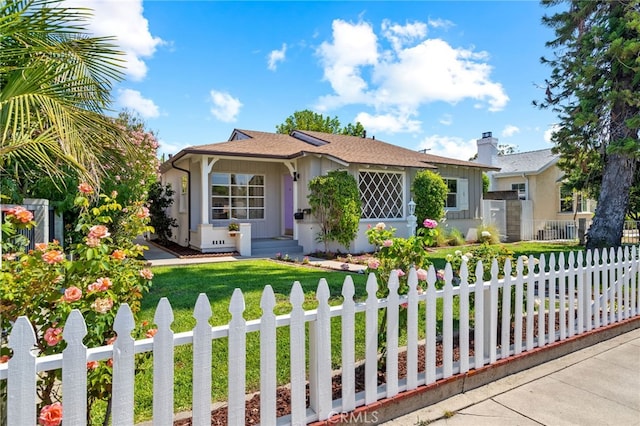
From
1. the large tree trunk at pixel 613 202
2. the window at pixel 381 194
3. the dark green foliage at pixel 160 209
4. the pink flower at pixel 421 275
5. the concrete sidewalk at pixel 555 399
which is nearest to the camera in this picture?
the concrete sidewalk at pixel 555 399

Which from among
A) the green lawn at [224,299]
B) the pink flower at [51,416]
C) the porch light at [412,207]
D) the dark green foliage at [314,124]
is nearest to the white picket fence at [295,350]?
the pink flower at [51,416]

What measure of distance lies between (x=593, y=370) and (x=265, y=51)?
13.8m

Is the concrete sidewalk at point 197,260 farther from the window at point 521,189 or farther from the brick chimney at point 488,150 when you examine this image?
the brick chimney at point 488,150

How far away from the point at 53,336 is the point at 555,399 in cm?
349

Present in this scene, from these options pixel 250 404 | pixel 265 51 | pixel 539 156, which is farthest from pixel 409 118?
pixel 250 404

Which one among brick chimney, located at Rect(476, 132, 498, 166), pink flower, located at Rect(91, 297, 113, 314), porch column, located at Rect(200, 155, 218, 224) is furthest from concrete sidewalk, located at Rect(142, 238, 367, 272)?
brick chimney, located at Rect(476, 132, 498, 166)

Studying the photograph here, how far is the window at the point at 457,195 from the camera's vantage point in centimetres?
1534

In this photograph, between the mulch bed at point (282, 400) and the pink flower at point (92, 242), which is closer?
the pink flower at point (92, 242)

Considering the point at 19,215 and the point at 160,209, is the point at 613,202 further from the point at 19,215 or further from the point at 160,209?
the point at 160,209

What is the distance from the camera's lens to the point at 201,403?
6.57ft

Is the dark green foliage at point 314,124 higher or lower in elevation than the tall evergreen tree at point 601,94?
higher

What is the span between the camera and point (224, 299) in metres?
5.50

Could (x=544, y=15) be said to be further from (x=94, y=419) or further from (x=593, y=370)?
(x=94, y=419)

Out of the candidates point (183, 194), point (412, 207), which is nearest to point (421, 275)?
point (412, 207)
